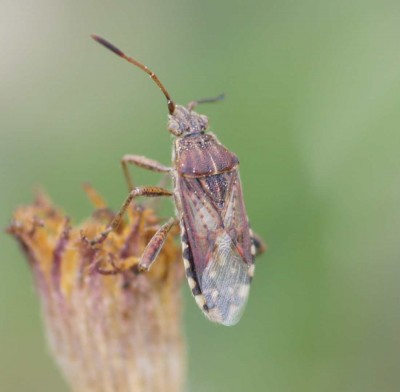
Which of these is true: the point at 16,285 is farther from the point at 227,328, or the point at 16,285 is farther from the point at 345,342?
the point at 345,342

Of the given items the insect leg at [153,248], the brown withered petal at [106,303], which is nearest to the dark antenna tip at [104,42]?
the brown withered petal at [106,303]

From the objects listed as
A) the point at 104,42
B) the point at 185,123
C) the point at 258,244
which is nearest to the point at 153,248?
the point at 258,244

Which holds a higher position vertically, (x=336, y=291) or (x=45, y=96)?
(x=45, y=96)

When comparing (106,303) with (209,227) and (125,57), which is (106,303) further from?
(125,57)

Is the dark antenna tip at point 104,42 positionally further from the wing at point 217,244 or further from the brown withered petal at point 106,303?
the brown withered petal at point 106,303

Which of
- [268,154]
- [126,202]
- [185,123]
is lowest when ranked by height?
[126,202]

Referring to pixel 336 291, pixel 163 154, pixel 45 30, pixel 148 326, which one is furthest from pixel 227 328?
pixel 45 30
